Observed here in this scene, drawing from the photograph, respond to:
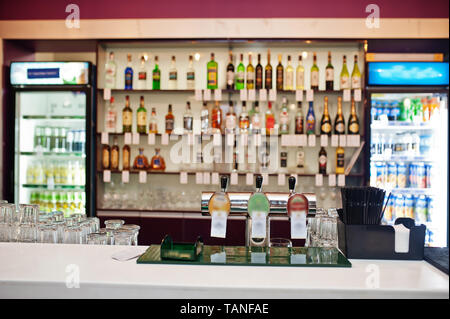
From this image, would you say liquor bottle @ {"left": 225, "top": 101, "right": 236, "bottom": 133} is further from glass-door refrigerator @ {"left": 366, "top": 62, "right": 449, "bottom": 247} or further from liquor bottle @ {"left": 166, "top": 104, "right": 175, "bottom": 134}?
glass-door refrigerator @ {"left": 366, "top": 62, "right": 449, "bottom": 247}

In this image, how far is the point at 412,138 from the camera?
4.02m

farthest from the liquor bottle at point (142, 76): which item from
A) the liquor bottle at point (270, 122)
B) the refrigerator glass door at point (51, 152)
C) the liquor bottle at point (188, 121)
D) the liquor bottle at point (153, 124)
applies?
the liquor bottle at point (270, 122)

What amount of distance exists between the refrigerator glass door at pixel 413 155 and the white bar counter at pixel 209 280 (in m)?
2.53

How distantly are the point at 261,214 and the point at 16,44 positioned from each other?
369cm

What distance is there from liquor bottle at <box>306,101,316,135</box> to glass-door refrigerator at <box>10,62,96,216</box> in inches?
86.1

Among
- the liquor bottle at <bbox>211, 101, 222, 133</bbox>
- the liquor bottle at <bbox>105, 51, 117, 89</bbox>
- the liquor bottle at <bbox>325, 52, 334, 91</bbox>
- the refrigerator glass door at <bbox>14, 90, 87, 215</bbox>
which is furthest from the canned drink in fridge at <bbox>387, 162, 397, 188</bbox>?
the refrigerator glass door at <bbox>14, 90, 87, 215</bbox>

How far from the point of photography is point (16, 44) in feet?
13.8

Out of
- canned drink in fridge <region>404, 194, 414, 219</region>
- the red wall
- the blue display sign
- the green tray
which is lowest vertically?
canned drink in fridge <region>404, 194, 414, 219</region>

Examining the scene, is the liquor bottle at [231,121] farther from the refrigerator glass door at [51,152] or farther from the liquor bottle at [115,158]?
the refrigerator glass door at [51,152]

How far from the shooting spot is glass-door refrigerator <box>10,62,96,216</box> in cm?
405

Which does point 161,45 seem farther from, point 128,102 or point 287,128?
point 287,128

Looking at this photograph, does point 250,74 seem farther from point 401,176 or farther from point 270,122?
point 401,176

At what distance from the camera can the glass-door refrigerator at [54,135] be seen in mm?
4055

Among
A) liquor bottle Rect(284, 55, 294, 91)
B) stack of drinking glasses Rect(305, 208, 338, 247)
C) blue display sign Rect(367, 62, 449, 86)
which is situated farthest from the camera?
liquor bottle Rect(284, 55, 294, 91)
